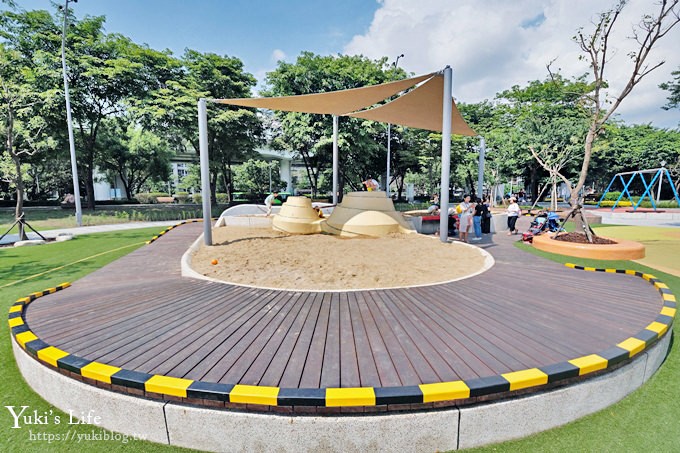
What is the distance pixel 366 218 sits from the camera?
31.7 feet

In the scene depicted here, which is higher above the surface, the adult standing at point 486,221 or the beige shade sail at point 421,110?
the beige shade sail at point 421,110

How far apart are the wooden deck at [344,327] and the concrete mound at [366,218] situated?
13.7ft

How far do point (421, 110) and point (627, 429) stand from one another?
10.5m

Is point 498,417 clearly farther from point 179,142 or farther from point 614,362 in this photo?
point 179,142

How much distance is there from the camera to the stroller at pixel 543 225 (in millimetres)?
10570

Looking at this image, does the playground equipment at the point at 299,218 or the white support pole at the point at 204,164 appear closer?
the white support pole at the point at 204,164

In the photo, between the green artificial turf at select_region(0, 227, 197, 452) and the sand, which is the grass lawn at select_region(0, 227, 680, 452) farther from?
the sand

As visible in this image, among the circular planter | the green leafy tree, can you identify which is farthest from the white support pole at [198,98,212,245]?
the green leafy tree

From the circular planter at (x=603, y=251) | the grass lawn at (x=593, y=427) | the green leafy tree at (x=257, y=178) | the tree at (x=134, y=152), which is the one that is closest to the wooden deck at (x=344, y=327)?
the grass lawn at (x=593, y=427)

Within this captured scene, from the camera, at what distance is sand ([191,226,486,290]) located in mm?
5500

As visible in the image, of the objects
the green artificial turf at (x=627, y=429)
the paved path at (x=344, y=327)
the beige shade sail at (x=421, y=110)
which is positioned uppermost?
the beige shade sail at (x=421, y=110)

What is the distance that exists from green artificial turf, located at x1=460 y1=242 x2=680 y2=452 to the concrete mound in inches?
269

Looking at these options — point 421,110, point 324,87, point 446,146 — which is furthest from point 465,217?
point 324,87

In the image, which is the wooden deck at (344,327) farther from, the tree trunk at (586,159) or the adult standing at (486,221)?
the adult standing at (486,221)
